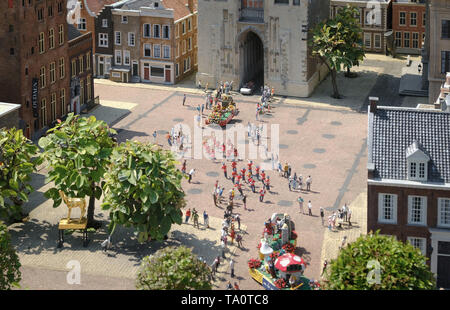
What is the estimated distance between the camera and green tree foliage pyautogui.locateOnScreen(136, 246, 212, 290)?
66812 millimetres

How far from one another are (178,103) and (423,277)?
70.5 m

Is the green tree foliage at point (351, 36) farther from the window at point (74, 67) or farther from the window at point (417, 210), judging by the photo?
the window at point (417, 210)

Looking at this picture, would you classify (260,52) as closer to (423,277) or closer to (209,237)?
(209,237)

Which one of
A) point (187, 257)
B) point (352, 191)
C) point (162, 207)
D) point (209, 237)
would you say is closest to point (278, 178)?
point (352, 191)

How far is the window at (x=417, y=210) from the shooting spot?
78625mm

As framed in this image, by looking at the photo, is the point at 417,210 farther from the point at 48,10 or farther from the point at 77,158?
the point at 48,10

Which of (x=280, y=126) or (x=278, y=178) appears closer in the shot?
(x=278, y=178)

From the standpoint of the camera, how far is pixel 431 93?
122750 mm

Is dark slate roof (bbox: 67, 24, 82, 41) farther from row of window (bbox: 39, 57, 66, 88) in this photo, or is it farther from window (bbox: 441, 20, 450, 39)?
window (bbox: 441, 20, 450, 39)

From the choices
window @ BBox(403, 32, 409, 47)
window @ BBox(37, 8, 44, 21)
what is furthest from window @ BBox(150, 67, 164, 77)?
window @ BBox(403, 32, 409, 47)

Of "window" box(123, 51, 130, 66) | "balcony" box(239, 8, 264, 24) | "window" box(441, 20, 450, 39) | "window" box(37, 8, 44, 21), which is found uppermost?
"window" box(37, 8, 44, 21)

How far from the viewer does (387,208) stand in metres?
79.6

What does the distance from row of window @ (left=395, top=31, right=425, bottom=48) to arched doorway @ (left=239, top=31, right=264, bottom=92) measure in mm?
25034

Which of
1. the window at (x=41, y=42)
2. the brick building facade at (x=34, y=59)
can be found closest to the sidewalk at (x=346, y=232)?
the brick building facade at (x=34, y=59)
